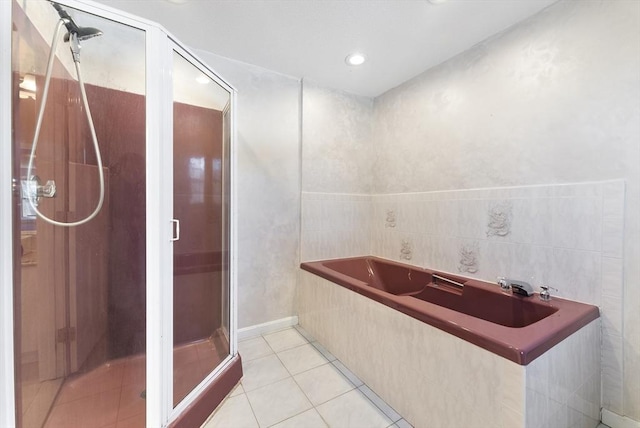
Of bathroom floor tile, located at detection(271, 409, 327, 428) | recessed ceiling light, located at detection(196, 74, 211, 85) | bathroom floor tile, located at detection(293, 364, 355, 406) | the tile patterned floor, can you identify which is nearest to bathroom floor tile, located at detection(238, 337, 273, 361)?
the tile patterned floor

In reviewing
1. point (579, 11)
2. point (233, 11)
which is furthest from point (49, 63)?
point (579, 11)

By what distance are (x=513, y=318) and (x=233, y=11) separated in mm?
2561

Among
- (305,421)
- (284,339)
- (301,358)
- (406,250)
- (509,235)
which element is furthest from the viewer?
(406,250)

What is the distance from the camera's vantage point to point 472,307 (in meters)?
1.77

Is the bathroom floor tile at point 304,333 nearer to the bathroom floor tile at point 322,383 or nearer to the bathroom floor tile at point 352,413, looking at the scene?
the bathroom floor tile at point 322,383

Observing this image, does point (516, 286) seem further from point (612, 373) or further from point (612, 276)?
point (612, 373)

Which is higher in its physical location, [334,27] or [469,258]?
[334,27]

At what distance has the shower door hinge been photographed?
1.33m

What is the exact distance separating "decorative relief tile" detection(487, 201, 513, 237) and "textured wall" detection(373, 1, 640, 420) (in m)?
0.15

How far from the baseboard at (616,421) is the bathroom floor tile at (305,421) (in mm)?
1439

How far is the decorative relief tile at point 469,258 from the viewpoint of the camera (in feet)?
6.15

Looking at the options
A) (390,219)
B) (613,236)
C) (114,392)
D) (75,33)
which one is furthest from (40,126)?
(613,236)

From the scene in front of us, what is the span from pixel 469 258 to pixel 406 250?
1.93 ft

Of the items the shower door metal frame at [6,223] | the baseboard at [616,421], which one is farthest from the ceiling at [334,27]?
the baseboard at [616,421]
